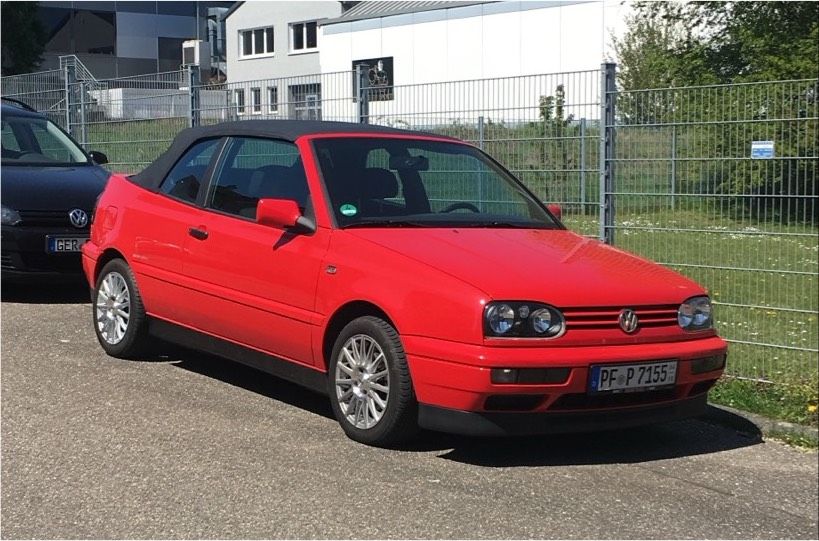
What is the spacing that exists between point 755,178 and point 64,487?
4880 mm

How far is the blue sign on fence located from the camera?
754cm

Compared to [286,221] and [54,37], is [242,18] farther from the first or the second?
[286,221]

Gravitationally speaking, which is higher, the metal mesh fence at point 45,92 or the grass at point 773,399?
the metal mesh fence at point 45,92

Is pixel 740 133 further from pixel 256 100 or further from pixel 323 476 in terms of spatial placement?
pixel 256 100

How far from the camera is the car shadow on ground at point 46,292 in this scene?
10.4m

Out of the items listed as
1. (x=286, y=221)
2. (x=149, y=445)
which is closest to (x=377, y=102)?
(x=286, y=221)

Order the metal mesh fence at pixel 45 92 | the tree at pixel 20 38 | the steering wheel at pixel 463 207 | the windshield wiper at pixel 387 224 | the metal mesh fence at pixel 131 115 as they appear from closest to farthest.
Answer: the windshield wiper at pixel 387 224, the steering wheel at pixel 463 207, the metal mesh fence at pixel 131 115, the metal mesh fence at pixel 45 92, the tree at pixel 20 38

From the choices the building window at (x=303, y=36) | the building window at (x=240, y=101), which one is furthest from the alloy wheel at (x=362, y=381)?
the building window at (x=303, y=36)

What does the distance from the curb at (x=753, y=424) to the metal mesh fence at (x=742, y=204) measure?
2.51ft

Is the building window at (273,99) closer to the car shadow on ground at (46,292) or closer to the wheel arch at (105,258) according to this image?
the car shadow on ground at (46,292)

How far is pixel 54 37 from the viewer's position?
6053cm

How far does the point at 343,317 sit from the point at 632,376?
1521 millimetres

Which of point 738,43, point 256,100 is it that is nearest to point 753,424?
A: point 256,100

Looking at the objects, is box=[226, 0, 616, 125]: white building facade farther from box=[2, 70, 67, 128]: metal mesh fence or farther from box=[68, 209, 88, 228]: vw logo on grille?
box=[68, 209, 88, 228]: vw logo on grille
